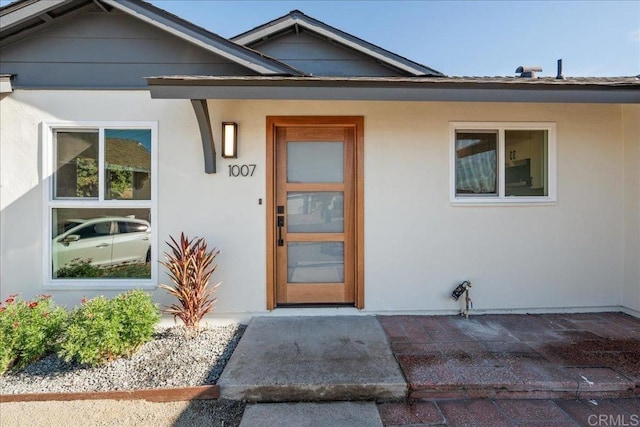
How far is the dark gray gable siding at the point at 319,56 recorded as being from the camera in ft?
15.9

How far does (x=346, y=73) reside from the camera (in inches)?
191

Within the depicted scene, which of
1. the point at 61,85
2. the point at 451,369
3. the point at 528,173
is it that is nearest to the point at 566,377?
the point at 451,369

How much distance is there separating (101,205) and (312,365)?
Result: 321cm

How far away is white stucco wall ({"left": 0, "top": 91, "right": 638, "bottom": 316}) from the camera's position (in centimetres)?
376

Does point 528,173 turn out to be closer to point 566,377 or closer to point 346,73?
point 566,377

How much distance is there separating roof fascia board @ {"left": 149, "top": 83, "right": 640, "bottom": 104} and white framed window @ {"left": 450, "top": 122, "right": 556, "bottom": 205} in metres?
0.70

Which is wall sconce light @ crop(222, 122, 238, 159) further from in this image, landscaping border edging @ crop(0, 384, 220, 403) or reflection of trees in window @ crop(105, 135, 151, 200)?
landscaping border edging @ crop(0, 384, 220, 403)

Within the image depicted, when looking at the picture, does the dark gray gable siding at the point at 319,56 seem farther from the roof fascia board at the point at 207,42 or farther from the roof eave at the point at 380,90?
the roof eave at the point at 380,90

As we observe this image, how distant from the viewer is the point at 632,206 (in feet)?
13.0

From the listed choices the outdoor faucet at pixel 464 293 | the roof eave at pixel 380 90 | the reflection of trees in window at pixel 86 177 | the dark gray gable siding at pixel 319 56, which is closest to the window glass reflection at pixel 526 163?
the roof eave at pixel 380 90

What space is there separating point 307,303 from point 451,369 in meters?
1.90

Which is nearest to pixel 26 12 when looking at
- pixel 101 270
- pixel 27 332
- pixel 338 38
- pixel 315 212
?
pixel 101 270

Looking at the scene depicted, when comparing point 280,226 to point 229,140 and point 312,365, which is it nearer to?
point 229,140

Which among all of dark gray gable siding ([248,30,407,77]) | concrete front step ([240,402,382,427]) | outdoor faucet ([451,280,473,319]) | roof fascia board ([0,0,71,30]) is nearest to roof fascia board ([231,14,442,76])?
dark gray gable siding ([248,30,407,77])
